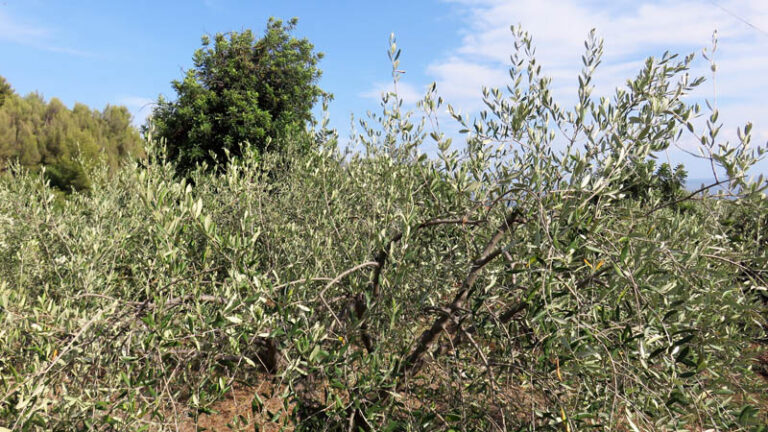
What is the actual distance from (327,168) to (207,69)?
570 inches

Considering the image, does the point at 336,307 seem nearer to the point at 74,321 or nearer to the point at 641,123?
the point at 74,321

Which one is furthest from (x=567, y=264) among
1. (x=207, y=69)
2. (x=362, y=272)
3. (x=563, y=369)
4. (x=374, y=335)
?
(x=207, y=69)

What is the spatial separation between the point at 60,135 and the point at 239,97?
1992 centimetres

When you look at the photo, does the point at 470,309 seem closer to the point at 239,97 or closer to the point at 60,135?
the point at 239,97

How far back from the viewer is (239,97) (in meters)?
15.8

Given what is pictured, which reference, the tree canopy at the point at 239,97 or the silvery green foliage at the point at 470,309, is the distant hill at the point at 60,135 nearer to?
the tree canopy at the point at 239,97

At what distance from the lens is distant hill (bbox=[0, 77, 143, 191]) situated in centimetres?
2436

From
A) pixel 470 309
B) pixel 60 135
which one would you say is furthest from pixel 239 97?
pixel 60 135

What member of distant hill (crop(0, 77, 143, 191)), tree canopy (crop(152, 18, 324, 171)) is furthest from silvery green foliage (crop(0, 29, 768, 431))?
distant hill (crop(0, 77, 143, 191))

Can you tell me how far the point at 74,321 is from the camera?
3.14 metres

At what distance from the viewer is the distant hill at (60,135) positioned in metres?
24.4

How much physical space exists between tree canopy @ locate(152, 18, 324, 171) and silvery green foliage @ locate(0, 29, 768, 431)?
38.2 ft

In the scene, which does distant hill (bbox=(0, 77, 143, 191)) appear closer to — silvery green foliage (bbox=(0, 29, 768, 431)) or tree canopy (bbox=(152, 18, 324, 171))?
tree canopy (bbox=(152, 18, 324, 171))

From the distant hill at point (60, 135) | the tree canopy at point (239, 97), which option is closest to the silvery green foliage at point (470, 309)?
the tree canopy at point (239, 97)
